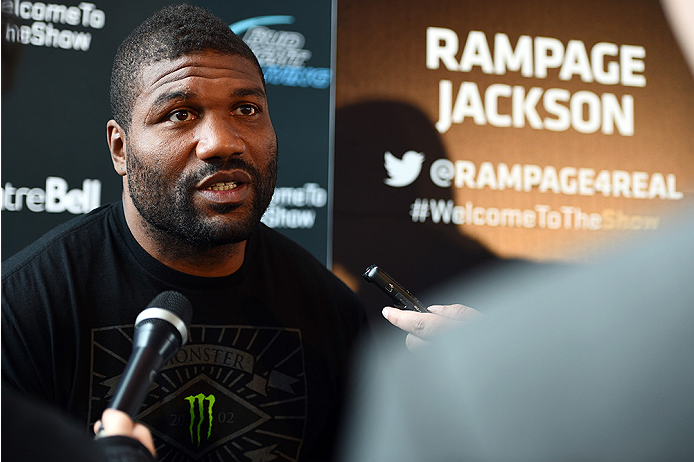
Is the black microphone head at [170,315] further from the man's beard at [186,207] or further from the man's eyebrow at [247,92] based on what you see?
the man's eyebrow at [247,92]

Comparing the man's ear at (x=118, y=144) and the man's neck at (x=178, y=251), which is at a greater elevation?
the man's ear at (x=118, y=144)

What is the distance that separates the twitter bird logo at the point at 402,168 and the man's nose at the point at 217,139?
109cm

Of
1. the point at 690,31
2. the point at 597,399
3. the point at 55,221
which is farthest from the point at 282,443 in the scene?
the point at 690,31

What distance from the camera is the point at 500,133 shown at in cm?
231

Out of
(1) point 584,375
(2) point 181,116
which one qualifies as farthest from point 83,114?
(1) point 584,375

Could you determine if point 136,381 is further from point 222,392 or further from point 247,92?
point 247,92

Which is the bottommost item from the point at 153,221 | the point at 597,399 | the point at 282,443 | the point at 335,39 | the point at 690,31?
the point at 282,443

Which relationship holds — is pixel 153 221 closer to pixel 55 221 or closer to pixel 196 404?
pixel 196 404

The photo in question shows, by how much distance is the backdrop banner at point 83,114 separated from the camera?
6.13 ft

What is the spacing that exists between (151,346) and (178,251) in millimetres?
511

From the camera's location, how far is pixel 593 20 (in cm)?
242

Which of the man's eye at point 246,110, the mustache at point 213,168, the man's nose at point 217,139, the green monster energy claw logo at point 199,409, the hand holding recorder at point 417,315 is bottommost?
the green monster energy claw logo at point 199,409

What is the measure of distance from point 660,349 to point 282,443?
811mm

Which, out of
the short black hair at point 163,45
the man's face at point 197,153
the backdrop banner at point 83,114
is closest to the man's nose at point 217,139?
the man's face at point 197,153
